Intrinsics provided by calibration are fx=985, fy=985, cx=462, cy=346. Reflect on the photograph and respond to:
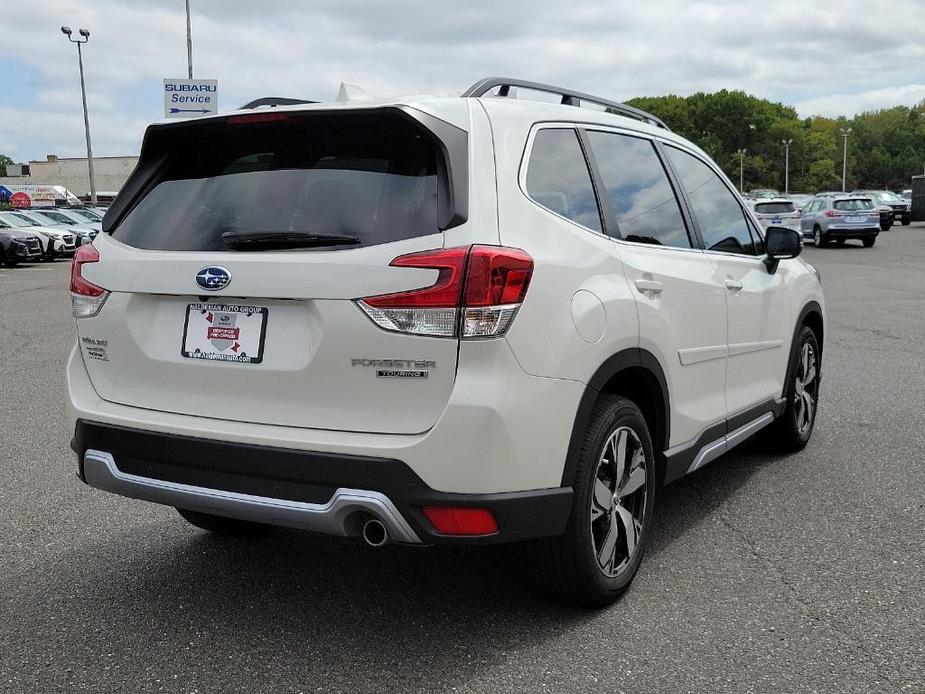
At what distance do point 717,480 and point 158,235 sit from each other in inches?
130

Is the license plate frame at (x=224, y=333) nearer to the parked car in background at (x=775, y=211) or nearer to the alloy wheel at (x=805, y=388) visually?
the alloy wheel at (x=805, y=388)

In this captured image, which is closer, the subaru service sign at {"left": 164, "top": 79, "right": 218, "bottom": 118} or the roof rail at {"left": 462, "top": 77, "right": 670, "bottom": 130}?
the roof rail at {"left": 462, "top": 77, "right": 670, "bottom": 130}

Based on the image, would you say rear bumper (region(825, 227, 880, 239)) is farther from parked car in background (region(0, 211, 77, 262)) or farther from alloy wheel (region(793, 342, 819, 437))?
alloy wheel (region(793, 342, 819, 437))

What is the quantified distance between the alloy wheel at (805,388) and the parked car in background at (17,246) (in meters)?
24.8

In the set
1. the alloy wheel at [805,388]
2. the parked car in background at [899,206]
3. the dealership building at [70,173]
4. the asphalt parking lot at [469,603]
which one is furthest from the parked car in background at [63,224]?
the dealership building at [70,173]

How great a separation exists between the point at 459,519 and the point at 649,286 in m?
1.27

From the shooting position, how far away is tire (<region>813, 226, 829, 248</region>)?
32438 mm

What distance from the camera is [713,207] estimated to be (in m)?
4.71

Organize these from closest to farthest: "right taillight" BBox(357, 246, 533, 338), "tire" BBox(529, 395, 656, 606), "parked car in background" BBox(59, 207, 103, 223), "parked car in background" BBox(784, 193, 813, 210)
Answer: "right taillight" BBox(357, 246, 533, 338) → "tire" BBox(529, 395, 656, 606) → "parked car in background" BBox(59, 207, 103, 223) → "parked car in background" BBox(784, 193, 813, 210)

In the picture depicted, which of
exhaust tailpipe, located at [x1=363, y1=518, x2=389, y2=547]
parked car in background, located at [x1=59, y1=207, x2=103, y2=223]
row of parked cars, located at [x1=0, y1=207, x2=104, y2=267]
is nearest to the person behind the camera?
exhaust tailpipe, located at [x1=363, y1=518, x2=389, y2=547]

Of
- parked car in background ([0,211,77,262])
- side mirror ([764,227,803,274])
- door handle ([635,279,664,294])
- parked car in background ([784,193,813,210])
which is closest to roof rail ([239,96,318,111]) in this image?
door handle ([635,279,664,294])

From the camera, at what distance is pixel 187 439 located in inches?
126

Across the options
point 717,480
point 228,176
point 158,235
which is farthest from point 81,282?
point 717,480

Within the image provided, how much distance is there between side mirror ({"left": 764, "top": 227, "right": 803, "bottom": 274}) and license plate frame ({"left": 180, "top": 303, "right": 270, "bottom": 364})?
2931 millimetres
